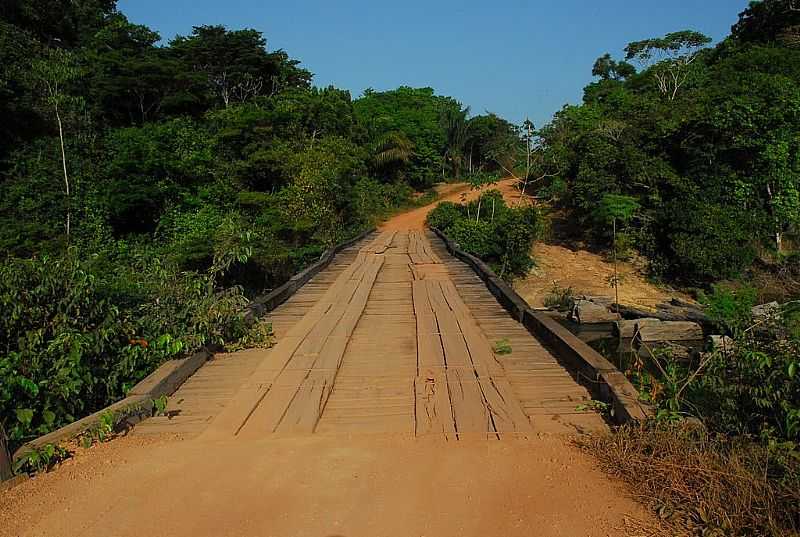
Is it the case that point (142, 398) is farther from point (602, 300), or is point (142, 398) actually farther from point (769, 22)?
point (769, 22)

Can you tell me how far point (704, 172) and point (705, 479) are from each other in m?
16.6

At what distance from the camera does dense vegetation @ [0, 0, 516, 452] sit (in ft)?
14.0

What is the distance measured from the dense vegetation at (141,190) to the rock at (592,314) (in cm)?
720

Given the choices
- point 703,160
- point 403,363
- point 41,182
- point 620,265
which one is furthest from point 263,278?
point 703,160

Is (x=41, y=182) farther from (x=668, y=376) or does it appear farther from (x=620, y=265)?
(x=668, y=376)

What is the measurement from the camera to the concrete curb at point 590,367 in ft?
11.2

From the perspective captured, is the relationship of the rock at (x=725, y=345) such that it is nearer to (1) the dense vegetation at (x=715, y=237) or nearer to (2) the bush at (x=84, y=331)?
(1) the dense vegetation at (x=715, y=237)

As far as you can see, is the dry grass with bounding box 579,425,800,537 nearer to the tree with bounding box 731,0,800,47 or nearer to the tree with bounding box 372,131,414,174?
the tree with bounding box 731,0,800,47

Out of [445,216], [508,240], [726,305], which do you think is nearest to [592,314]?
[726,305]

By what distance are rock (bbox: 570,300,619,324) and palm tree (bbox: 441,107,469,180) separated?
94.4 feet

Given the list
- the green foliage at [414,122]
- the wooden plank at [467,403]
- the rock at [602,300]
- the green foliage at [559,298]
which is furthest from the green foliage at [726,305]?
the green foliage at [414,122]

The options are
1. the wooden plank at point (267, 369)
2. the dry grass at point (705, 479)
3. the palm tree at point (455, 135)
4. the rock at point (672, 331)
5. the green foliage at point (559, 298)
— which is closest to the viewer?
the dry grass at point (705, 479)

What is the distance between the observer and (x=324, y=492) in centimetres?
273

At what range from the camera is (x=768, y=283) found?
48.4 ft
